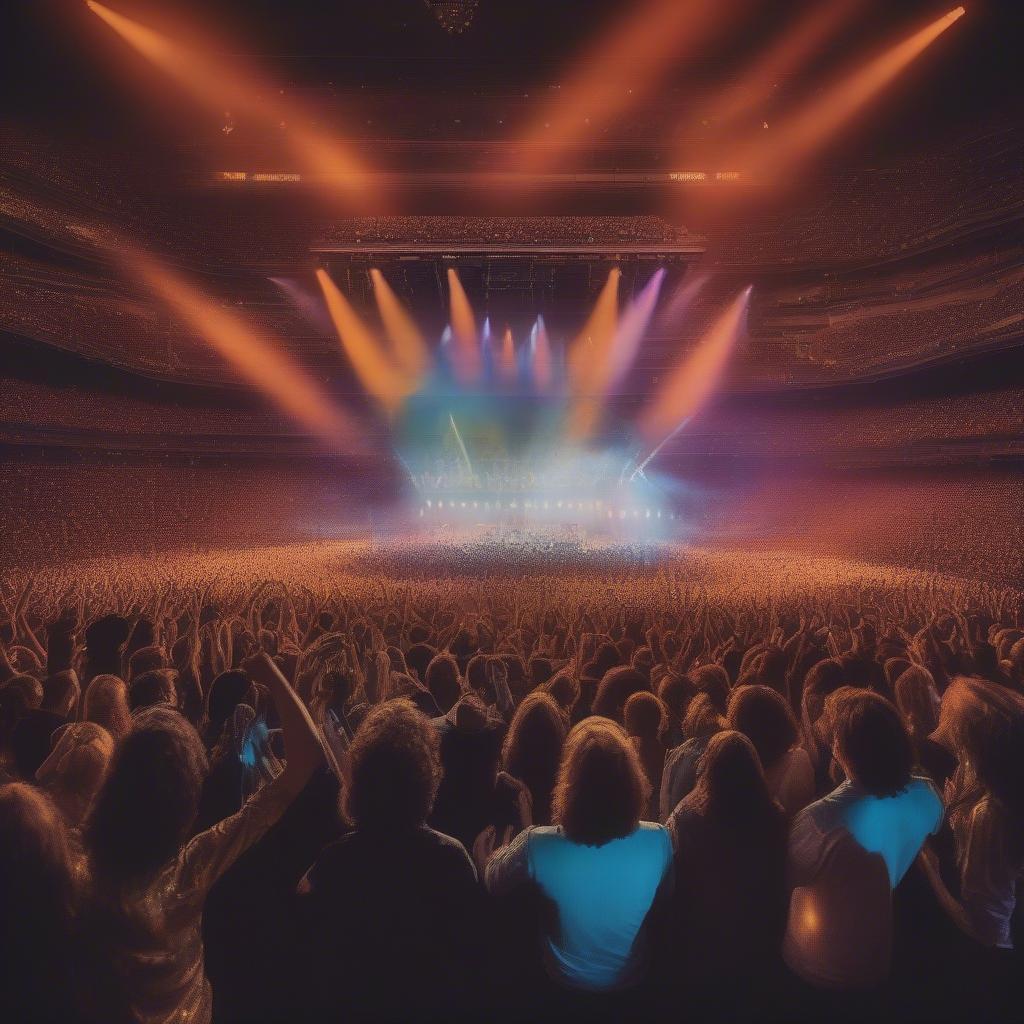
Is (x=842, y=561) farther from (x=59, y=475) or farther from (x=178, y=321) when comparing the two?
(x=178, y=321)

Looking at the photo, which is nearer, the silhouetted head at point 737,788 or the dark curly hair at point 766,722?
the silhouetted head at point 737,788

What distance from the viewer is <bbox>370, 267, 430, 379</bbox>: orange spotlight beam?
2389 cm

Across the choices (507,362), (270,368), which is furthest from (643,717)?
(270,368)

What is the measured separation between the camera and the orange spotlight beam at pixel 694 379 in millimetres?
25062

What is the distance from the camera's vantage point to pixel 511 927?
7.14 feet

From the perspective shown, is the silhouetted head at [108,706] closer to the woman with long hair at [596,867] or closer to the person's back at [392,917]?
the person's back at [392,917]

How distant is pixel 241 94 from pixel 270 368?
1013cm

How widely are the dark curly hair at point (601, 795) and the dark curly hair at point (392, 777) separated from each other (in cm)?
42

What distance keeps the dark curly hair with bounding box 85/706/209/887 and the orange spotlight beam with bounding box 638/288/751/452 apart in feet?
79.8

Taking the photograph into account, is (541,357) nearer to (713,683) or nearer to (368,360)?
(368,360)

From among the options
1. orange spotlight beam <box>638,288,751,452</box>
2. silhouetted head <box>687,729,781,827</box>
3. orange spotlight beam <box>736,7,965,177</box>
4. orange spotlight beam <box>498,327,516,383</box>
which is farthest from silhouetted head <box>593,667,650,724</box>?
orange spotlight beam <box>498,327,516,383</box>

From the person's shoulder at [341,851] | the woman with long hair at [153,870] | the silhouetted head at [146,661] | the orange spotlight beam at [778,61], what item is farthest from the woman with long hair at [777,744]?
the orange spotlight beam at [778,61]

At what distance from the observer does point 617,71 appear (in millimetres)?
16281

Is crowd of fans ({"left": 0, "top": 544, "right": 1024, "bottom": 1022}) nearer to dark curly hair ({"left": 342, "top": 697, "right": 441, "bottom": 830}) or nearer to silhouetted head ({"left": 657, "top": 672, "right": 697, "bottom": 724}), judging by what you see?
dark curly hair ({"left": 342, "top": 697, "right": 441, "bottom": 830})
